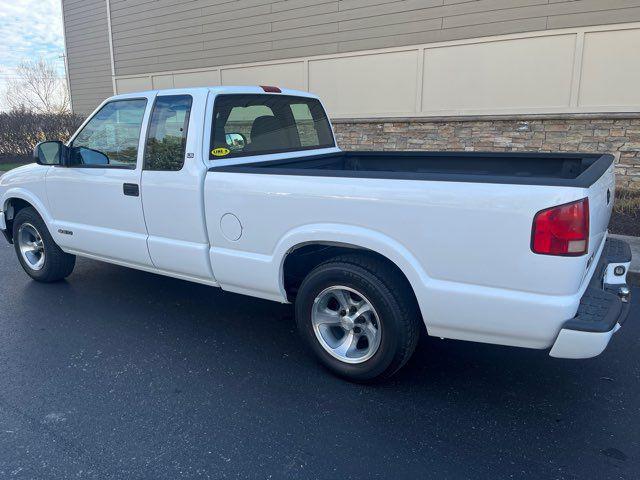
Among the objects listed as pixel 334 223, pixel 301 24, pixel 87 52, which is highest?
pixel 87 52

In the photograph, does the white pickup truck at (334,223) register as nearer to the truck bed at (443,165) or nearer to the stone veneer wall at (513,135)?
the truck bed at (443,165)

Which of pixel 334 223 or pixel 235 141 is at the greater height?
pixel 235 141

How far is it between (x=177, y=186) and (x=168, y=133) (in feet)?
1.62

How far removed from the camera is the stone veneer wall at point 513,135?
8219mm

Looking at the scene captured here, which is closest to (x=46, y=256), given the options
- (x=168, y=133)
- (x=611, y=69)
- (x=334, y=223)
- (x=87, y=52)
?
(x=168, y=133)

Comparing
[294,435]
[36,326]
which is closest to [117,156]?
[36,326]

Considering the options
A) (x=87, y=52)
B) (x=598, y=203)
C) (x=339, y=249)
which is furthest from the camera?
(x=87, y=52)

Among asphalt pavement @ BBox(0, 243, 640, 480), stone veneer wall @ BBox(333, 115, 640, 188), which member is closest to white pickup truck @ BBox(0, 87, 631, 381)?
asphalt pavement @ BBox(0, 243, 640, 480)

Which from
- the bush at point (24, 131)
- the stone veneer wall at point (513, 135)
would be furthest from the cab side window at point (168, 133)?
the bush at point (24, 131)

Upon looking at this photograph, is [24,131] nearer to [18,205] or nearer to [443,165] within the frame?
[18,205]

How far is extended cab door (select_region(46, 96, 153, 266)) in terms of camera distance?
4.09 metres

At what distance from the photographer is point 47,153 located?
15.0ft

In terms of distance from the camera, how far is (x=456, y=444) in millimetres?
2699

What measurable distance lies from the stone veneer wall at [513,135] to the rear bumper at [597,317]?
20.0ft
